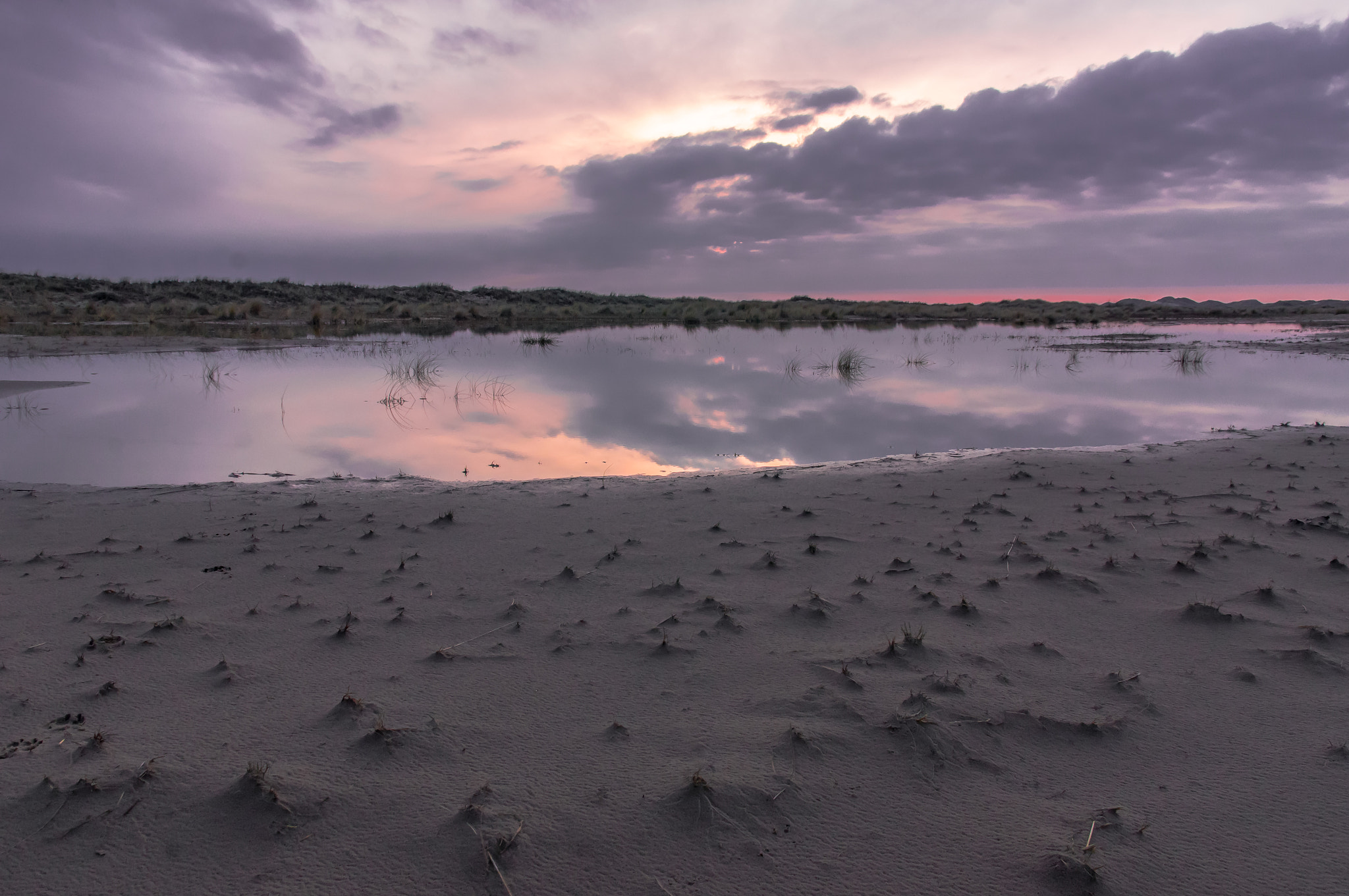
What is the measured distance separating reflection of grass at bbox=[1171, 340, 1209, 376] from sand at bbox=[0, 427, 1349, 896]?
41.2 feet

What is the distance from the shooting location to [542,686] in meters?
2.73

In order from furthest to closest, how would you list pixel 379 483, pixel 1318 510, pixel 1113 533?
pixel 379 483, pixel 1318 510, pixel 1113 533

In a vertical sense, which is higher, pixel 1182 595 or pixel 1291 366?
pixel 1291 366

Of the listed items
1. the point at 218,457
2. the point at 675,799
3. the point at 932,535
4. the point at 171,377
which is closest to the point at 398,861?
the point at 675,799

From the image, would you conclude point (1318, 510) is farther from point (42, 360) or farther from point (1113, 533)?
point (42, 360)

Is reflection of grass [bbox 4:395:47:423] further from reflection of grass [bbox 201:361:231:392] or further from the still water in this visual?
reflection of grass [bbox 201:361:231:392]

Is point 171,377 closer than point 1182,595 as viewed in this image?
No

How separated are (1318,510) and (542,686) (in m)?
5.53

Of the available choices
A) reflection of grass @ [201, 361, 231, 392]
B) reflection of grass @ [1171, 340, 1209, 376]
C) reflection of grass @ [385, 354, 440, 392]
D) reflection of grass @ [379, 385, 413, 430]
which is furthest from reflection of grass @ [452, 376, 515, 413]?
reflection of grass @ [1171, 340, 1209, 376]

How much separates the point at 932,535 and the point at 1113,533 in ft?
3.81

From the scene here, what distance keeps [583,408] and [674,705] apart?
8611 mm

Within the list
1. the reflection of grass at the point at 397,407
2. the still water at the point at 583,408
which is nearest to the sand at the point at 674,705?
the still water at the point at 583,408

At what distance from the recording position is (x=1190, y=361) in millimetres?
16141

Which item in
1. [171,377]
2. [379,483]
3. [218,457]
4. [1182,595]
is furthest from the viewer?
[171,377]
